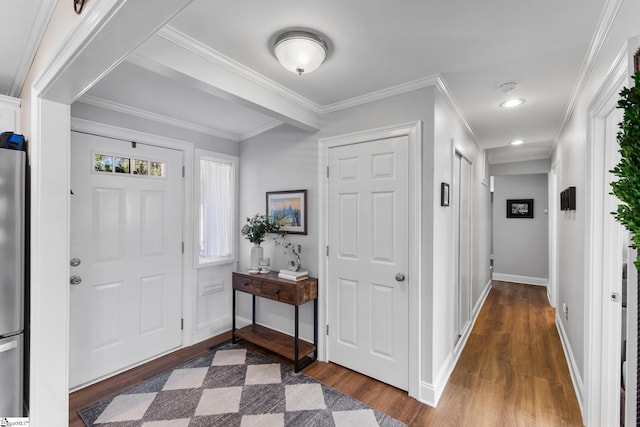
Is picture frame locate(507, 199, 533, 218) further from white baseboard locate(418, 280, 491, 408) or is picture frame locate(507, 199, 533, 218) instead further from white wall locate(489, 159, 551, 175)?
white baseboard locate(418, 280, 491, 408)

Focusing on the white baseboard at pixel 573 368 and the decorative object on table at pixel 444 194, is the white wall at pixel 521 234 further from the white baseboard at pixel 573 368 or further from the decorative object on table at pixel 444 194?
the decorative object on table at pixel 444 194

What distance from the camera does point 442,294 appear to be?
241 cm

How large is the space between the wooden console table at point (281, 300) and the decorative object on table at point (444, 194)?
133cm

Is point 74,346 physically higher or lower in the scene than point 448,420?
higher

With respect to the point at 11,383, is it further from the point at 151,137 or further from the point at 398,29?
the point at 398,29

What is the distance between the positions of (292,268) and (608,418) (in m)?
2.42

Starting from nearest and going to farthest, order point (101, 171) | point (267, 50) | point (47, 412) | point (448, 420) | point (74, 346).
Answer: point (47, 412), point (267, 50), point (448, 420), point (74, 346), point (101, 171)

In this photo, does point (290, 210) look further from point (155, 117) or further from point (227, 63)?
point (155, 117)

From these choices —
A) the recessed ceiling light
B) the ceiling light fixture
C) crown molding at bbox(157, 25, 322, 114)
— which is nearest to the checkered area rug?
crown molding at bbox(157, 25, 322, 114)

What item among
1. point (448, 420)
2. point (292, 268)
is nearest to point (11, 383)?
point (292, 268)

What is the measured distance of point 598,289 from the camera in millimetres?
1888

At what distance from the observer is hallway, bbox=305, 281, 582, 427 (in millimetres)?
2035

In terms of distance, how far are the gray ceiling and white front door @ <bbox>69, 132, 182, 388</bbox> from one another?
0.52 m

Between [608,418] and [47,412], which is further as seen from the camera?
[608,418]
